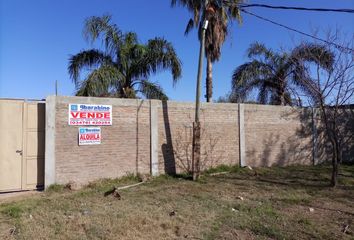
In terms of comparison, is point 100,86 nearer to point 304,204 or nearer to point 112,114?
point 112,114

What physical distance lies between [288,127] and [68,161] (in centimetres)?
934

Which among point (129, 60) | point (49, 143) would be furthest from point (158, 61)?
point (49, 143)

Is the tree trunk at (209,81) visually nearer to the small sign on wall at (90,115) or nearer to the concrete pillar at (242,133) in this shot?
the concrete pillar at (242,133)

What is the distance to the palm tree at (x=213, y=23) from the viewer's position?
47.8 feet

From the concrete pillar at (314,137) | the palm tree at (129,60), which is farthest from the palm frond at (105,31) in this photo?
the concrete pillar at (314,137)

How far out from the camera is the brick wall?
10.4 meters

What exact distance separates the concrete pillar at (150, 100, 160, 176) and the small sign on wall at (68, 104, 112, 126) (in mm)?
1406

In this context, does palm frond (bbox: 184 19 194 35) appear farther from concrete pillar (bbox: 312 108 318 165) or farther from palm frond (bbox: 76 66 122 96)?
concrete pillar (bbox: 312 108 318 165)

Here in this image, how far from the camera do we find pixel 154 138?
1188 cm

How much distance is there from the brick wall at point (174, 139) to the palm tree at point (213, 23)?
2.96 m

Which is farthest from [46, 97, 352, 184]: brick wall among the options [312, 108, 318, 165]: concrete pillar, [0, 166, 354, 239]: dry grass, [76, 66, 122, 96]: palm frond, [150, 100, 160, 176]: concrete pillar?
[76, 66, 122, 96]: palm frond

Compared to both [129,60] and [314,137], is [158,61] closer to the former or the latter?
[129,60]

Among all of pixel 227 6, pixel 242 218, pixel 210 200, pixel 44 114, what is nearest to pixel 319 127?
pixel 227 6

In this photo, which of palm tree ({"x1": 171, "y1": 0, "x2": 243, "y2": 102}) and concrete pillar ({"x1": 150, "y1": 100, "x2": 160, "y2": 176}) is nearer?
concrete pillar ({"x1": 150, "y1": 100, "x2": 160, "y2": 176})
